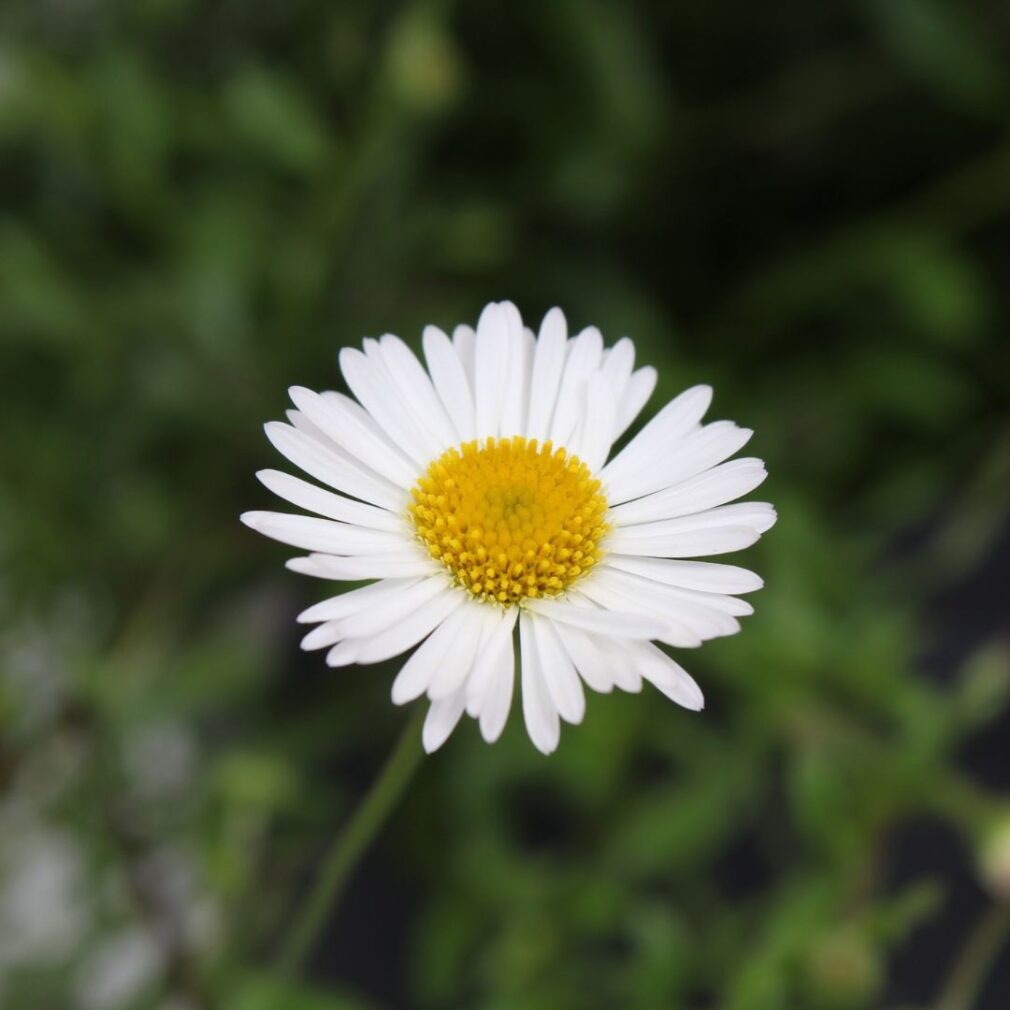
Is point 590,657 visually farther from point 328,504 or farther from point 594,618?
point 328,504

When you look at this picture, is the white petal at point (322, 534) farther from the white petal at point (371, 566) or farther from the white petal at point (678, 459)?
the white petal at point (678, 459)

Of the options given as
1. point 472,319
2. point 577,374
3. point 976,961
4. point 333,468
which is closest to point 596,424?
point 577,374

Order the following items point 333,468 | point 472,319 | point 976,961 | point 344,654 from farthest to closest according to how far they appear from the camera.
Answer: point 472,319 → point 976,961 → point 333,468 → point 344,654

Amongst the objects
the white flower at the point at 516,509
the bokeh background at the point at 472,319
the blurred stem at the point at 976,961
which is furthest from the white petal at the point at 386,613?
the blurred stem at the point at 976,961

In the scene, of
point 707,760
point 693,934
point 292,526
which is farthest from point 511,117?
point 292,526

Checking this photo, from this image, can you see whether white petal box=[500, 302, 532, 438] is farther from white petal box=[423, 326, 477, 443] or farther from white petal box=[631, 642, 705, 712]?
white petal box=[631, 642, 705, 712]

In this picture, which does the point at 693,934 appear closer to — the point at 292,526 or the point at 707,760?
the point at 707,760
